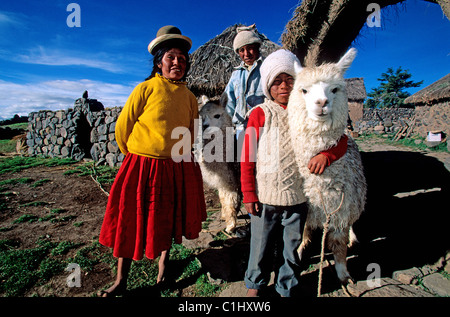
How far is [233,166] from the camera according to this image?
3.07 meters

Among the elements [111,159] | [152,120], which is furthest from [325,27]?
[111,159]

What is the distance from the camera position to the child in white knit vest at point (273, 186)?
1.59 meters

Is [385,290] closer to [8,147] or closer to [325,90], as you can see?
[325,90]

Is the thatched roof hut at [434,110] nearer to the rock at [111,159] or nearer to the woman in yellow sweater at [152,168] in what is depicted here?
the woman in yellow sweater at [152,168]

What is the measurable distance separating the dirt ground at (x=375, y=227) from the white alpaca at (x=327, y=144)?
0.65m

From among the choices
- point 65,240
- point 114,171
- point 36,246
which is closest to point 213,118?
point 65,240

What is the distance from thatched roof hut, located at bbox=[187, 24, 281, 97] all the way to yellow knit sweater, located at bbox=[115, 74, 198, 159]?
461cm

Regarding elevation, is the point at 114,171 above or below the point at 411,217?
above

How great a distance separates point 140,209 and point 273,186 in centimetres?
104

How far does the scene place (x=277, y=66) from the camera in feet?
5.52

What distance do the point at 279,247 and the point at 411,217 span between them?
2.28m

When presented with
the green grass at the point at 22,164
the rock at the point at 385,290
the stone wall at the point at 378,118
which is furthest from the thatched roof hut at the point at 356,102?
the green grass at the point at 22,164

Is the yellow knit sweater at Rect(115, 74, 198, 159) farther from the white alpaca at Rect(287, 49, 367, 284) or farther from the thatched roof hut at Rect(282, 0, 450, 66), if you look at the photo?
the thatched roof hut at Rect(282, 0, 450, 66)
